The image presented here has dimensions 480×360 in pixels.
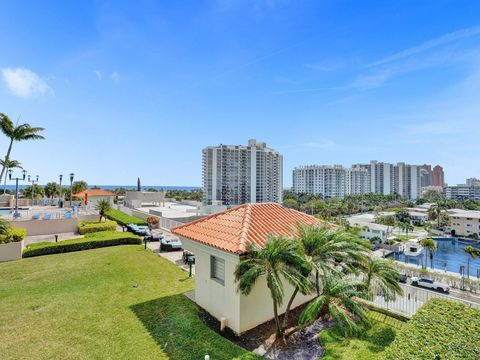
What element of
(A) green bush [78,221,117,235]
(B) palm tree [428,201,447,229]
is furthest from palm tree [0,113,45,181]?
(B) palm tree [428,201,447,229]

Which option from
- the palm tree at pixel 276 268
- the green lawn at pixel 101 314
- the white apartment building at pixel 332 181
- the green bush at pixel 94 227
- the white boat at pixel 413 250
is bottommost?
the white boat at pixel 413 250

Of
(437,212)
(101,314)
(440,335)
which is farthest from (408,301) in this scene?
(437,212)

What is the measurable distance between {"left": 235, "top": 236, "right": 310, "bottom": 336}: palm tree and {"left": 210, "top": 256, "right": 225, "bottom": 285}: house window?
5.87 feet

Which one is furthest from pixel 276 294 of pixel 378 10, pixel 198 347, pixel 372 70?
pixel 372 70

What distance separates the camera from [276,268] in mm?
6383

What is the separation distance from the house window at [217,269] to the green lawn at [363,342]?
357 cm

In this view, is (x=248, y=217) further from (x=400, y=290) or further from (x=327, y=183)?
(x=327, y=183)

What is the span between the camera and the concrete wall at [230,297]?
7.61 meters

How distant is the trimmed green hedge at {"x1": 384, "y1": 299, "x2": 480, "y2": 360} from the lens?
4684 mm

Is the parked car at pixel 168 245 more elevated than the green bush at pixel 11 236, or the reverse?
the green bush at pixel 11 236

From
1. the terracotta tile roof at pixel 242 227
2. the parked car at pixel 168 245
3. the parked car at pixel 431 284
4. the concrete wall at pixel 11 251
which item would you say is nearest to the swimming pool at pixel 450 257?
the parked car at pixel 431 284

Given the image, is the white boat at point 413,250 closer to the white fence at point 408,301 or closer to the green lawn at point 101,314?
the white fence at point 408,301

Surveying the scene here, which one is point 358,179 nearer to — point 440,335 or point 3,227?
point 440,335

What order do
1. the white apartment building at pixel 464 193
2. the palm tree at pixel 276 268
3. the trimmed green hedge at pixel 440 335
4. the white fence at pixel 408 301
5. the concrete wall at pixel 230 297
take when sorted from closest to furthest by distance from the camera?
1. the trimmed green hedge at pixel 440 335
2. the palm tree at pixel 276 268
3. the concrete wall at pixel 230 297
4. the white fence at pixel 408 301
5. the white apartment building at pixel 464 193
